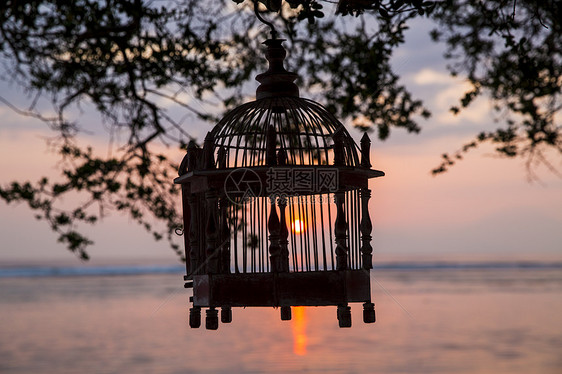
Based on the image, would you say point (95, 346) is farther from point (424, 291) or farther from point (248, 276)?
point (424, 291)

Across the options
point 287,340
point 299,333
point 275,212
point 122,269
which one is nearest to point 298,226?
point 275,212

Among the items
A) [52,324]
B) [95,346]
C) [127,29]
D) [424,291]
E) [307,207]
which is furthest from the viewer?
[424,291]

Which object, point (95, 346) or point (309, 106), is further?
point (95, 346)

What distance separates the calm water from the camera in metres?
19.4

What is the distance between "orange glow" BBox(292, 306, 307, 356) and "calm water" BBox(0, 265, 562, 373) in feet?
0.11

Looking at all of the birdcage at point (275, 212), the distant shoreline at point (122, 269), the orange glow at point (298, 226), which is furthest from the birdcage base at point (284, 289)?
the distant shoreline at point (122, 269)

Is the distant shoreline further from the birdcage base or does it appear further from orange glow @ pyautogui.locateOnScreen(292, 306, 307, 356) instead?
the birdcage base

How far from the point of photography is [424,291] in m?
47.8

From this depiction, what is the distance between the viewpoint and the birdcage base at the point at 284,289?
482 cm

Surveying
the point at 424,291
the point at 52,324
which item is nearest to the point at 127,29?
the point at 52,324

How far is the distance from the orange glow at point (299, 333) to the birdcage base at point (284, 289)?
50.2 feet

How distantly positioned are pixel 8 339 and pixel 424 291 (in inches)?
Result: 1178

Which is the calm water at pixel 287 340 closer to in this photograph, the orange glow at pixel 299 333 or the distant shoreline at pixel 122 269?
the orange glow at pixel 299 333

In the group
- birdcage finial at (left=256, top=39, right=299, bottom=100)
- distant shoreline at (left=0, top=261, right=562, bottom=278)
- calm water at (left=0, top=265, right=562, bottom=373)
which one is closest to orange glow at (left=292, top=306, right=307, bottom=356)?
calm water at (left=0, top=265, right=562, bottom=373)
